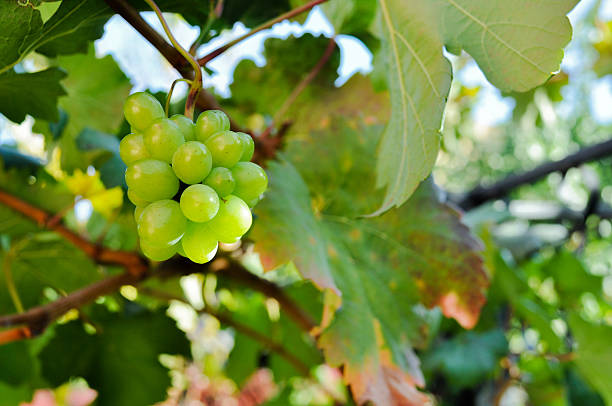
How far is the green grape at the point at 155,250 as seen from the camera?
256 millimetres

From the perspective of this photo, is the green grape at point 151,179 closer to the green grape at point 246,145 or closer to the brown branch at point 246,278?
the green grape at point 246,145

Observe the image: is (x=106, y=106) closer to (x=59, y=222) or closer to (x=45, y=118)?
(x=59, y=222)

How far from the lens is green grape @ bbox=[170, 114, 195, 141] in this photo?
0.28m

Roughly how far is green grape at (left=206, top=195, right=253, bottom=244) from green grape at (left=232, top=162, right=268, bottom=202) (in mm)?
21

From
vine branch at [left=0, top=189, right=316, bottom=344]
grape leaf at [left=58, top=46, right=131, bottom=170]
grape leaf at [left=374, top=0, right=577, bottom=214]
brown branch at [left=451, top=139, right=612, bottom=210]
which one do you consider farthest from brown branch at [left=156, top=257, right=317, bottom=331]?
brown branch at [left=451, top=139, right=612, bottom=210]

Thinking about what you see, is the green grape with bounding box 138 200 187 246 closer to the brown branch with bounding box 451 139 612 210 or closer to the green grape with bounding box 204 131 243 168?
the green grape with bounding box 204 131 243 168

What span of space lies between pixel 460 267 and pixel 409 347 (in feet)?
0.34

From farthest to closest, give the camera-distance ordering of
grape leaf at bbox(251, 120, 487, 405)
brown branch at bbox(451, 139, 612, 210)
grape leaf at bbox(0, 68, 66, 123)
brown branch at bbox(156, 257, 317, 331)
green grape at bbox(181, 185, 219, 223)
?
1. brown branch at bbox(451, 139, 612, 210)
2. brown branch at bbox(156, 257, 317, 331)
3. grape leaf at bbox(251, 120, 487, 405)
4. grape leaf at bbox(0, 68, 66, 123)
5. green grape at bbox(181, 185, 219, 223)

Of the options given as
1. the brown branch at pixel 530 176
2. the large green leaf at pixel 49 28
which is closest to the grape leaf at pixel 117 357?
the large green leaf at pixel 49 28

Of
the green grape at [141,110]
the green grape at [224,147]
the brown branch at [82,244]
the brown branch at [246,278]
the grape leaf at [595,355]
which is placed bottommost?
the grape leaf at [595,355]

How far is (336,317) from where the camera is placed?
0.49m

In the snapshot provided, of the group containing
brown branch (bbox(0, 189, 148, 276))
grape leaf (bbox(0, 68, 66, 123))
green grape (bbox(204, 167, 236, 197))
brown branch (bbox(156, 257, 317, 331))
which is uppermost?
green grape (bbox(204, 167, 236, 197))

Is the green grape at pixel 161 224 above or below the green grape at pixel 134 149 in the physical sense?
below

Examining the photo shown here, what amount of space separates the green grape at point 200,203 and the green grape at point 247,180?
33 mm
